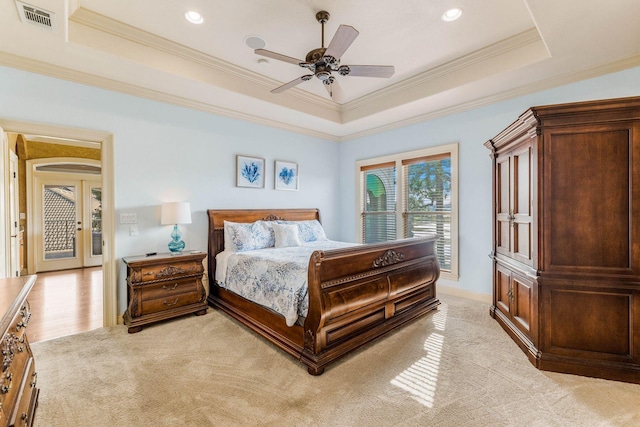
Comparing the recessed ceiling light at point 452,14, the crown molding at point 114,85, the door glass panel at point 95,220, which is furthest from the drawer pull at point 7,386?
the door glass panel at point 95,220

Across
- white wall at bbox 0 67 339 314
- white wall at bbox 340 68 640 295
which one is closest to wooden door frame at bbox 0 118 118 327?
white wall at bbox 0 67 339 314

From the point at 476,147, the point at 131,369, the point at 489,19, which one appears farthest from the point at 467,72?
the point at 131,369

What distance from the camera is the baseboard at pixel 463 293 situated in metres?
3.94

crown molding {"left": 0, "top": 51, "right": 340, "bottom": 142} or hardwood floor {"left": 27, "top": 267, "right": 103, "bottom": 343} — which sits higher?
crown molding {"left": 0, "top": 51, "right": 340, "bottom": 142}

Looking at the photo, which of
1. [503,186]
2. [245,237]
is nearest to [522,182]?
[503,186]

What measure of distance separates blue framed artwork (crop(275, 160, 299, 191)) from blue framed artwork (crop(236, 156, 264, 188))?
0.31 metres

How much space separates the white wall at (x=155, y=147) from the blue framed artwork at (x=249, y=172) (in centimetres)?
9

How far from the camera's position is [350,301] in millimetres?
2518

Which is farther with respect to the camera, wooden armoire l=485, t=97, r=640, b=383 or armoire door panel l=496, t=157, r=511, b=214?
armoire door panel l=496, t=157, r=511, b=214

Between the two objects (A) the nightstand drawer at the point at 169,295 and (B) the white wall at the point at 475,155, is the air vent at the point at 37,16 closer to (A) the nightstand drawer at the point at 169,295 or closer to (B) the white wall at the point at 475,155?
(A) the nightstand drawer at the point at 169,295

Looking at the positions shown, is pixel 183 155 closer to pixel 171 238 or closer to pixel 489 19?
pixel 171 238

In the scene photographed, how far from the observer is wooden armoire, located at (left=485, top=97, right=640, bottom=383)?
7.07 feet

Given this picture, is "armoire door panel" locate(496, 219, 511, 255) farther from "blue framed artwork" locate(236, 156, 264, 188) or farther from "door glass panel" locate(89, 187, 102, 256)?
"door glass panel" locate(89, 187, 102, 256)

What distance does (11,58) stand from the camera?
9.09ft
